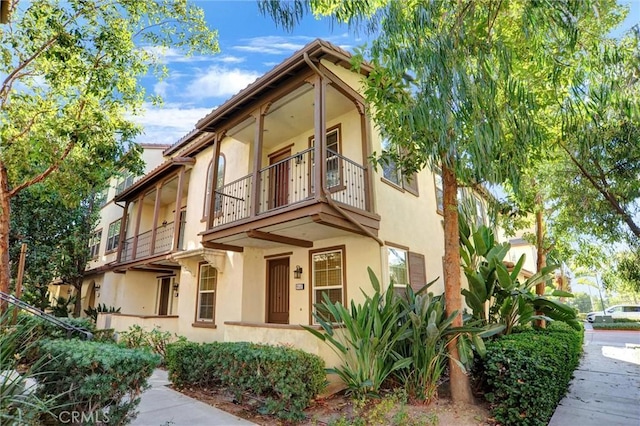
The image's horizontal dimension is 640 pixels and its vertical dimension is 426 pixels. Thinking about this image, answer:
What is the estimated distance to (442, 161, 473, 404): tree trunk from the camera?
5.84 m

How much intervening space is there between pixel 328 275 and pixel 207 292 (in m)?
4.80

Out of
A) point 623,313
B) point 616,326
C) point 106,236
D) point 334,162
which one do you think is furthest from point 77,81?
point 623,313

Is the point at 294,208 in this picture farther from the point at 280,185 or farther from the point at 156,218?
the point at 156,218

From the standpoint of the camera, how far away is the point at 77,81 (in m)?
8.62

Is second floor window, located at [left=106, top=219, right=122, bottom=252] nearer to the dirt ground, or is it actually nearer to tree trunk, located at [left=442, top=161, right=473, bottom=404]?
the dirt ground

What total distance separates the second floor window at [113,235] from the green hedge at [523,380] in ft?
62.0

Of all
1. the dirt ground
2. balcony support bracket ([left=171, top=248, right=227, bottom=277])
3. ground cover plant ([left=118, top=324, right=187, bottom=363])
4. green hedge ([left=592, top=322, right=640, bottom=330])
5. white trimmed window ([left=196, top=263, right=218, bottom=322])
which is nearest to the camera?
the dirt ground

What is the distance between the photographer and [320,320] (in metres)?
6.49

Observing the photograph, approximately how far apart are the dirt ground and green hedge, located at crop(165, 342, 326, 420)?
20 cm

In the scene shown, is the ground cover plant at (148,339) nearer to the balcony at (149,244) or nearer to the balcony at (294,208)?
the balcony at (294,208)

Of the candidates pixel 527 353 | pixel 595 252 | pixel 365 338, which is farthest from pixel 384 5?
pixel 595 252

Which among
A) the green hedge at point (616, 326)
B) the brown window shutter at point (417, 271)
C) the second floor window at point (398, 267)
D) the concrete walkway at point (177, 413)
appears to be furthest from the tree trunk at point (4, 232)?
the green hedge at point (616, 326)

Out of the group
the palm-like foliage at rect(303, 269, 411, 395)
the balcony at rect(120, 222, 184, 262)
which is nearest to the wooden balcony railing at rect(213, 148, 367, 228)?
the palm-like foliage at rect(303, 269, 411, 395)

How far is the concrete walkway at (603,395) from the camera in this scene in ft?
17.1
